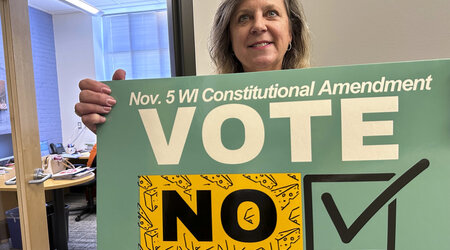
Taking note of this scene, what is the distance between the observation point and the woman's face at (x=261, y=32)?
86cm

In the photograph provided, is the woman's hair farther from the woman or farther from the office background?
the office background

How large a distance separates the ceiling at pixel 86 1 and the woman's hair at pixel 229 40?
4.25m

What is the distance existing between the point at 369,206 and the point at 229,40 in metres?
0.74

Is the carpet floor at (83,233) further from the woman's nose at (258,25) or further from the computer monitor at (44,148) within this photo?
the woman's nose at (258,25)

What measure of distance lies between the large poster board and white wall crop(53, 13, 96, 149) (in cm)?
469

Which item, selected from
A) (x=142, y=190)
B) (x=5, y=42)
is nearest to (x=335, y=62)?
(x=142, y=190)

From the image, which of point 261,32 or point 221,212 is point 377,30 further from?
point 221,212

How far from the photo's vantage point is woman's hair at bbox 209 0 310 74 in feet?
3.15

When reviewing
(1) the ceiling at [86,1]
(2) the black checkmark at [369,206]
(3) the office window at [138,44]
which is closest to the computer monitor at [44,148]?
(3) the office window at [138,44]

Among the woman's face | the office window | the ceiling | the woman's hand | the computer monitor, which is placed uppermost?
the ceiling

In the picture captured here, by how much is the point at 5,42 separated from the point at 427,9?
2180mm

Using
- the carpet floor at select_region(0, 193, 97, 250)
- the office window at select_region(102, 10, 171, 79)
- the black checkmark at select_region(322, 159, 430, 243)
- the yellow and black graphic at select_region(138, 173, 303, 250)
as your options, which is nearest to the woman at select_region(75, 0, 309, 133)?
the yellow and black graphic at select_region(138, 173, 303, 250)

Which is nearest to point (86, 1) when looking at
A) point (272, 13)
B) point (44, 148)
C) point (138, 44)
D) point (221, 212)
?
point (138, 44)

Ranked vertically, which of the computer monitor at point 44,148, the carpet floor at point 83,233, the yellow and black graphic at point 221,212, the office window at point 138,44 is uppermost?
the office window at point 138,44
